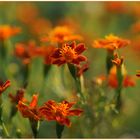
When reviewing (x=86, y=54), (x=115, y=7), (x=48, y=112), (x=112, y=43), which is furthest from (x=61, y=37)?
(x=115, y=7)

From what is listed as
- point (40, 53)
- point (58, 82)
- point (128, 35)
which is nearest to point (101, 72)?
point (128, 35)

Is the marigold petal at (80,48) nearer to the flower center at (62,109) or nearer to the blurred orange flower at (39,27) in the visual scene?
the flower center at (62,109)

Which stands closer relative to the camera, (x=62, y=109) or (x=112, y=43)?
(x=62, y=109)

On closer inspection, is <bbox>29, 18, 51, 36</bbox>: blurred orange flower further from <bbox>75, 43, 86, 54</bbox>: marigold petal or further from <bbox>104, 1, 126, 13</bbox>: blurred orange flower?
<bbox>75, 43, 86, 54</bbox>: marigold petal

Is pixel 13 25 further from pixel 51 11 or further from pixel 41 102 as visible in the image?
pixel 41 102

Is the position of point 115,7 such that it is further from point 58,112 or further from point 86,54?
point 58,112

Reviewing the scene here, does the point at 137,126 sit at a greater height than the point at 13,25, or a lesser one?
lesser

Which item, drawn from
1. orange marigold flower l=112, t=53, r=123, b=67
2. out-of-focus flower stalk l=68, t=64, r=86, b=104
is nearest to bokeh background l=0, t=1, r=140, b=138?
out-of-focus flower stalk l=68, t=64, r=86, b=104
